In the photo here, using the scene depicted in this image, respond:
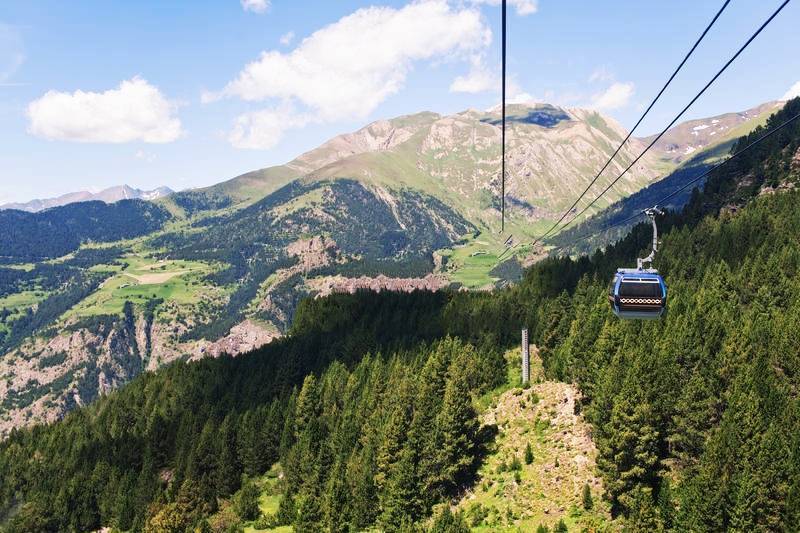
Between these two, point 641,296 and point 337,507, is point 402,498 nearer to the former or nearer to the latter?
point 337,507

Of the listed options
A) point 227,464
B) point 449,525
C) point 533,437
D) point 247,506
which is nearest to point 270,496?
point 247,506

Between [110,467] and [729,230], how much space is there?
177717 mm

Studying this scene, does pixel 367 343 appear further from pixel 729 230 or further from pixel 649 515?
pixel 649 515

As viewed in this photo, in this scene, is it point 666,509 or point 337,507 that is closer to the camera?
point 666,509

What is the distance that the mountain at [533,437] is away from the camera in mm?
70188

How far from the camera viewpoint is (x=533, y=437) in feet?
316

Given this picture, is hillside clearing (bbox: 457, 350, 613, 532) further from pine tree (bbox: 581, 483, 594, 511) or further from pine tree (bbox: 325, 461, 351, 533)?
pine tree (bbox: 325, 461, 351, 533)

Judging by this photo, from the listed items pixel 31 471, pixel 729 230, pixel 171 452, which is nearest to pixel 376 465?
pixel 171 452

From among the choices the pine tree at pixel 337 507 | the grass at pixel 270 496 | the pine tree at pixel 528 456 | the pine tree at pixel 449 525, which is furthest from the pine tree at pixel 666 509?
the grass at pixel 270 496

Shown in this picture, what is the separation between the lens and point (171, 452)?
539ft

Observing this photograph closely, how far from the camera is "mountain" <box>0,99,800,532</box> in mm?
70188

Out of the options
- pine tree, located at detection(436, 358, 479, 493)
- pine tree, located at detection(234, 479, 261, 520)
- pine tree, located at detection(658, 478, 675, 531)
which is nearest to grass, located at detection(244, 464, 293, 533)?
pine tree, located at detection(234, 479, 261, 520)

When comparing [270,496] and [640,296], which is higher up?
[640,296]

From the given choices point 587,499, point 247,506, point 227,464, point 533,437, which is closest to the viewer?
point 587,499
